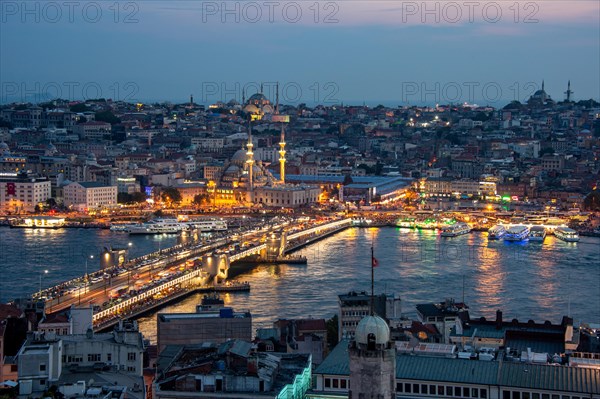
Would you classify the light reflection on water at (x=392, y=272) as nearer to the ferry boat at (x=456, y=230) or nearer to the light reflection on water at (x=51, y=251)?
the light reflection on water at (x=51, y=251)

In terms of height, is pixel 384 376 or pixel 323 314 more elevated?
pixel 384 376

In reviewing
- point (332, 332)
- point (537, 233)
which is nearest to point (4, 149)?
Answer: point (537, 233)

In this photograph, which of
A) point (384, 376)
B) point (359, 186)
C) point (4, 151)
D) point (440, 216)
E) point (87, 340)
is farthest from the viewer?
point (4, 151)

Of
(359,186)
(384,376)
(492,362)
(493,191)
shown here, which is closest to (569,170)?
(493,191)

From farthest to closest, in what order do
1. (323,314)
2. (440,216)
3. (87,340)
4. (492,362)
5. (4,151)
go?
(4,151) → (440,216) → (323,314) → (87,340) → (492,362)

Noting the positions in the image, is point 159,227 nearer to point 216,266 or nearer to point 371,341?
point 216,266

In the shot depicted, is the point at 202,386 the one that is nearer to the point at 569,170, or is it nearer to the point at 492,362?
the point at 492,362
